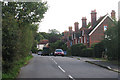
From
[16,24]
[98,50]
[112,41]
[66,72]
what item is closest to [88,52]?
[98,50]

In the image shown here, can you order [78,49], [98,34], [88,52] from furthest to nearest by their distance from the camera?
[98,34] → [78,49] → [88,52]

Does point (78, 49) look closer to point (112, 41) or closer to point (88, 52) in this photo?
point (88, 52)

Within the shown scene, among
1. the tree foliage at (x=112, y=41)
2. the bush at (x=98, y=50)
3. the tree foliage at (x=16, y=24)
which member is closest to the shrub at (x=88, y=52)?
the bush at (x=98, y=50)

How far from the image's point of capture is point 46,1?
24.5 metres

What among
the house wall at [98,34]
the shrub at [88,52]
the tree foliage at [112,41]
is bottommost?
the shrub at [88,52]

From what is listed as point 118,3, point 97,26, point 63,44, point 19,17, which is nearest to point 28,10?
point 19,17

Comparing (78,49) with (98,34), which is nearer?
(78,49)

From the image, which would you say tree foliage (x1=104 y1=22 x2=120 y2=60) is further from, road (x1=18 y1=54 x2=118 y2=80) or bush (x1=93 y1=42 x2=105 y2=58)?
bush (x1=93 y1=42 x2=105 y2=58)

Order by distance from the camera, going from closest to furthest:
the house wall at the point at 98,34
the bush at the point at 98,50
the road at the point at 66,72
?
1. the road at the point at 66,72
2. the bush at the point at 98,50
3. the house wall at the point at 98,34

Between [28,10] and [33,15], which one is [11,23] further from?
[33,15]

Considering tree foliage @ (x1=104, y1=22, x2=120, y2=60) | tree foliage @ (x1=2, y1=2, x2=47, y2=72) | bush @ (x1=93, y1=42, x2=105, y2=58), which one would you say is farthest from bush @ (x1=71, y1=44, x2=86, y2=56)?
tree foliage @ (x1=104, y1=22, x2=120, y2=60)

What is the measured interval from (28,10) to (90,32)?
112ft

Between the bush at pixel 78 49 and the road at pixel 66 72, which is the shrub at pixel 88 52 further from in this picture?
the road at pixel 66 72

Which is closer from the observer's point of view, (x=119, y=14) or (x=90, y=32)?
(x=119, y=14)
